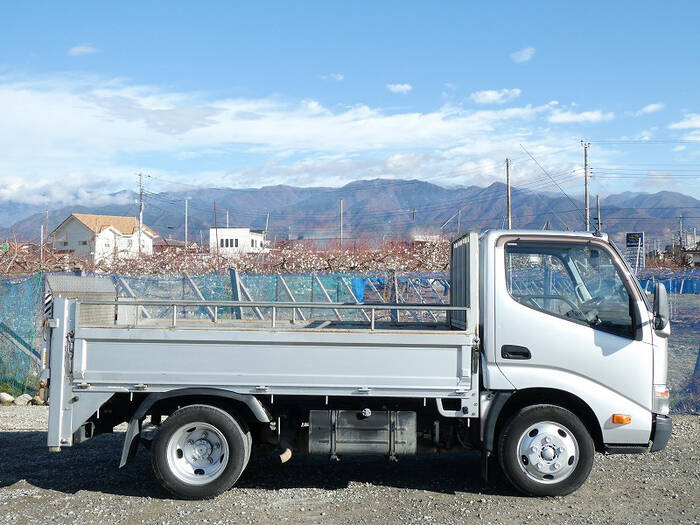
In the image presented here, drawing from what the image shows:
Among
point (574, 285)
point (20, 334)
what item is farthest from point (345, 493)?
point (20, 334)

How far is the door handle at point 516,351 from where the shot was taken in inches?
272

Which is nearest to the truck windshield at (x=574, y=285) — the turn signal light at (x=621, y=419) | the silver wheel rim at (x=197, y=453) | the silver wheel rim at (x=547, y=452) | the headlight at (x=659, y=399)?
the headlight at (x=659, y=399)

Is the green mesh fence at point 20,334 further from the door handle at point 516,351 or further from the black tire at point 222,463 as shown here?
the door handle at point 516,351

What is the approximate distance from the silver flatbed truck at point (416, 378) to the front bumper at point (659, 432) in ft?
0.04

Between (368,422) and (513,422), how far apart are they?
4.46ft

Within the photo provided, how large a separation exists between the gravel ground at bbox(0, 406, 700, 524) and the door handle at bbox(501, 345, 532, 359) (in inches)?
54.3

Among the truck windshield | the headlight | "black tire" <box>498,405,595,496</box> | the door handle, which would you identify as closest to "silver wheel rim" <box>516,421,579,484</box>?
"black tire" <box>498,405,595,496</box>

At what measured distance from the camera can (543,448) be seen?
6.96 meters

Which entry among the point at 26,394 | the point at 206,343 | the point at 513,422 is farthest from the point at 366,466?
the point at 26,394

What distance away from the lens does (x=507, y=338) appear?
22.7ft

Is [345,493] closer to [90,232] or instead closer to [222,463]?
[222,463]

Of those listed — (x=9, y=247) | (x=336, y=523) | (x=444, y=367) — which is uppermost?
(x=9, y=247)

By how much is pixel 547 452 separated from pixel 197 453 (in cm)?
331

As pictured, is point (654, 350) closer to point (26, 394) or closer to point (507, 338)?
point (507, 338)
